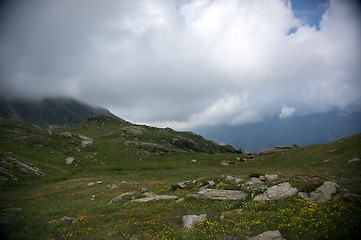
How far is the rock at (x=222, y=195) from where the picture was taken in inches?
1044

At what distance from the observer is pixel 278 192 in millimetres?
25266

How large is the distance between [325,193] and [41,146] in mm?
93511

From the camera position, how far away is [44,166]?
67750 mm

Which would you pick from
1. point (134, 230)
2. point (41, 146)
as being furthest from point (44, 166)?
point (134, 230)

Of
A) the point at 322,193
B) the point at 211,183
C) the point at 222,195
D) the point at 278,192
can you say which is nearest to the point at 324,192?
the point at 322,193

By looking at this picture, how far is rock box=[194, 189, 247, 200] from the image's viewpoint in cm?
2652

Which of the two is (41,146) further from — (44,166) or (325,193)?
(325,193)

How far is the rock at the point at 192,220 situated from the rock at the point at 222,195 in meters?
5.87

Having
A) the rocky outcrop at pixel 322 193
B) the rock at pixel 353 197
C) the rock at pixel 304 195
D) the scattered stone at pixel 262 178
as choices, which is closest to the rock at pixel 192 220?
the rock at pixel 304 195

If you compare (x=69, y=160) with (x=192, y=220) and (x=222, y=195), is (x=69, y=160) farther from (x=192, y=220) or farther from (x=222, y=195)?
(x=192, y=220)

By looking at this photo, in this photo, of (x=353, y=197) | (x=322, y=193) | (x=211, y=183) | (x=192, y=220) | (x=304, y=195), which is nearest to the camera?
(x=353, y=197)

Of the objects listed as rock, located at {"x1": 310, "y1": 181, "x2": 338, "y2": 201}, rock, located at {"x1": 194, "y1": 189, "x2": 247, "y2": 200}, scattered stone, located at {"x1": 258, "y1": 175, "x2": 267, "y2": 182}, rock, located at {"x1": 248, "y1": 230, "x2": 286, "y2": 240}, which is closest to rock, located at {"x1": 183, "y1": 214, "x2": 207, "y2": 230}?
rock, located at {"x1": 248, "y1": 230, "x2": 286, "y2": 240}

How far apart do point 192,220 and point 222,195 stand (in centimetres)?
757

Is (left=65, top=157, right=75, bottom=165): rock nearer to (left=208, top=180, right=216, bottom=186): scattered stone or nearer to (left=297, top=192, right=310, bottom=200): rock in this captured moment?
(left=208, top=180, right=216, bottom=186): scattered stone
